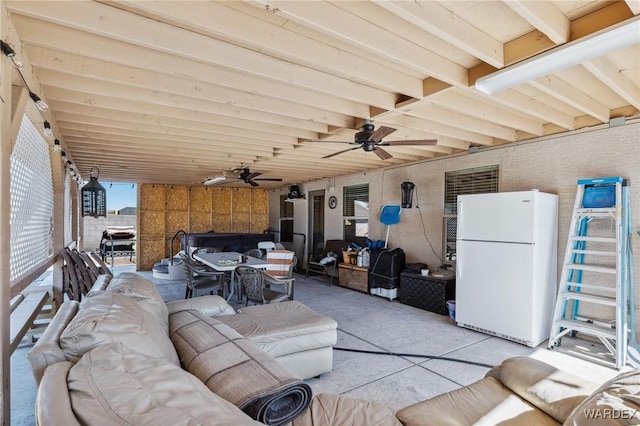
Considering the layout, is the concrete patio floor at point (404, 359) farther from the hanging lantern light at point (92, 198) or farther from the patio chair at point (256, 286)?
the hanging lantern light at point (92, 198)

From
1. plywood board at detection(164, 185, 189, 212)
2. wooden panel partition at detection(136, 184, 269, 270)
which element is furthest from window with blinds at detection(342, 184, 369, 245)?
plywood board at detection(164, 185, 189, 212)

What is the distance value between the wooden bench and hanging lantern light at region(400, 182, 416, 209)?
17.1ft

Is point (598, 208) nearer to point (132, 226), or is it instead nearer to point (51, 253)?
point (51, 253)

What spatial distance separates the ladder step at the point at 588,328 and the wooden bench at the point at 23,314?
4.97 meters

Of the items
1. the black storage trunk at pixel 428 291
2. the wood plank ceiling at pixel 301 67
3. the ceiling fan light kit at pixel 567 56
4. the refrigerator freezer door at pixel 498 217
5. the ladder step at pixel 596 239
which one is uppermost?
the wood plank ceiling at pixel 301 67

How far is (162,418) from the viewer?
36.2 inches

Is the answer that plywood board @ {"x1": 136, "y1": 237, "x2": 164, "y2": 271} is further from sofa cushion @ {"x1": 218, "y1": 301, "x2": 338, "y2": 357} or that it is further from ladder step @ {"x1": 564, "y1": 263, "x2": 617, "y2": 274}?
ladder step @ {"x1": 564, "y1": 263, "x2": 617, "y2": 274}

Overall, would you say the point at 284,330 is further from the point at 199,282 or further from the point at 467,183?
the point at 467,183

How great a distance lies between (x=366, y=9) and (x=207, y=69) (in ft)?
4.24

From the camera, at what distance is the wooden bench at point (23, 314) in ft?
7.96

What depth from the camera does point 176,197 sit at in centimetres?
1005

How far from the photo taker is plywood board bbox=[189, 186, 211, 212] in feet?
33.7

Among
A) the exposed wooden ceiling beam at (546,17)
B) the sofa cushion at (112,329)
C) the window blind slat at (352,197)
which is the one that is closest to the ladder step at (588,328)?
the exposed wooden ceiling beam at (546,17)

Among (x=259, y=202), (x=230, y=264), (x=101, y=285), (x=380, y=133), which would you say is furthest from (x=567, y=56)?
(x=259, y=202)
